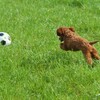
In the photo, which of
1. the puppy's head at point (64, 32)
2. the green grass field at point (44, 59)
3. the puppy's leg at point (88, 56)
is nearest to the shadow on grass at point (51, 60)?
the green grass field at point (44, 59)

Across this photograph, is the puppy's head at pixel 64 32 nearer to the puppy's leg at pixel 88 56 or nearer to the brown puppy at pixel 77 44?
the brown puppy at pixel 77 44

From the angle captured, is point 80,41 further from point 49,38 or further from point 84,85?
point 49,38

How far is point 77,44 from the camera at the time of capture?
6.62m

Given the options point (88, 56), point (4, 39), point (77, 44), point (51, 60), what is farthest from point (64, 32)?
point (4, 39)

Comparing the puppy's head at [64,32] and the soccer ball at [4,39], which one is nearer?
the puppy's head at [64,32]

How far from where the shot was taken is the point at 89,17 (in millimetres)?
10227

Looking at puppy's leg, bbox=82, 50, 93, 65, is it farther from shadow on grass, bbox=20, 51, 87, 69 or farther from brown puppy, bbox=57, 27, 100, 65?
shadow on grass, bbox=20, 51, 87, 69

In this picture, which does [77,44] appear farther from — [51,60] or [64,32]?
[51,60]

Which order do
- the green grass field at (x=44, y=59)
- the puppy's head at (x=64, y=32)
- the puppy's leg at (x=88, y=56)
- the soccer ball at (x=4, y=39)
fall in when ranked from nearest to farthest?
the green grass field at (x=44, y=59), the puppy's leg at (x=88, y=56), the puppy's head at (x=64, y=32), the soccer ball at (x=4, y=39)

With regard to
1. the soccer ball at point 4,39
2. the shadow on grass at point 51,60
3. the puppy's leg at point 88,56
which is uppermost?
the puppy's leg at point 88,56

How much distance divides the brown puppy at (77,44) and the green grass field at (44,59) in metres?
0.15

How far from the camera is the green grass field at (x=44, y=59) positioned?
5.73m

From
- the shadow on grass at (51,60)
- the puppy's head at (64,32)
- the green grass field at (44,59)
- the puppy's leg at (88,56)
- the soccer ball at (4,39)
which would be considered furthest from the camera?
the soccer ball at (4,39)

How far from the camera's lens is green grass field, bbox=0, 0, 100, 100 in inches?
226
